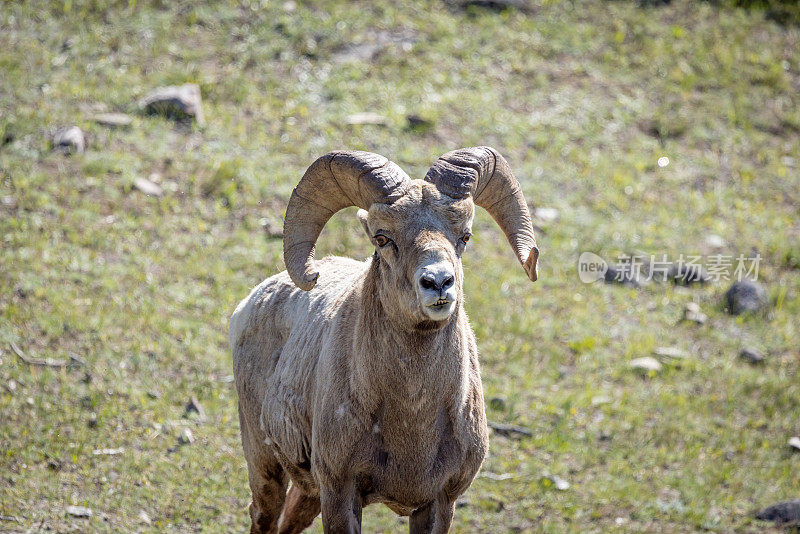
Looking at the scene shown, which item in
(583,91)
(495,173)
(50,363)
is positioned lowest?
(50,363)

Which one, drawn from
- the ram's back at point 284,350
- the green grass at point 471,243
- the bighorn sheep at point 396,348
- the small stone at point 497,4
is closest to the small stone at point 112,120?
the green grass at point 471,243

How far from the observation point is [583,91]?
17734 millimetres

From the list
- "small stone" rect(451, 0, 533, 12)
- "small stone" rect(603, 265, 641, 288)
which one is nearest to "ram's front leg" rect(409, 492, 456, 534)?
"small stone" rect(603, 265, 641, 288)

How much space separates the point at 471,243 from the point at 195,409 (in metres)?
5.27

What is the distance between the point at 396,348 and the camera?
569cm

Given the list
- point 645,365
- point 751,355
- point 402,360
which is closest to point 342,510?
point 402,360

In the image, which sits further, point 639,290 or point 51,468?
point 639,290

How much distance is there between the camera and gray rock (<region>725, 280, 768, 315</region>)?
13289 mm

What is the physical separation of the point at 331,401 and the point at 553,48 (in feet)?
46.7

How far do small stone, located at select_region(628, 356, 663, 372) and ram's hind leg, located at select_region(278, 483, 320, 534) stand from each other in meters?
5.91

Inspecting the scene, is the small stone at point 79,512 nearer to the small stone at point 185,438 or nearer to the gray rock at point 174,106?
the small stone at point 185,438

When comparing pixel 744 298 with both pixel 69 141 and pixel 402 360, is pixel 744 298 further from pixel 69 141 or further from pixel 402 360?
pixel 69 141

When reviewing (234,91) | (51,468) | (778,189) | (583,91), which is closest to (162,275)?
(51,468)

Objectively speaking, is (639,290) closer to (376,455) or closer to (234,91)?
(234,91)
